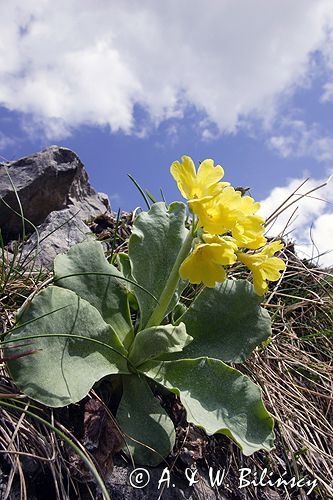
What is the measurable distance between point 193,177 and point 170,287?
28cm

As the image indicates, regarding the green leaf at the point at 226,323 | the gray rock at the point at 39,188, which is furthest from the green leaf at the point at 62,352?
the gray rock at the point at 39,188

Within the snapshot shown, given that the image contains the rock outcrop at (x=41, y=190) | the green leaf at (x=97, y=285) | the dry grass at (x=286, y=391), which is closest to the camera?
the dry grass at (x=286, y=391)

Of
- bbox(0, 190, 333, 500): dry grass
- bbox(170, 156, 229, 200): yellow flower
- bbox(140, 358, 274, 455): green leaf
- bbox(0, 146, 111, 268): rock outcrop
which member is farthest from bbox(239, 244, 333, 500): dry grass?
bbox(0, 146, 111, 268): rock outcrop

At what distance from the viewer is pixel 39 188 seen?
2422 mm

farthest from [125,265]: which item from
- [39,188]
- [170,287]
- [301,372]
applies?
[39,188]

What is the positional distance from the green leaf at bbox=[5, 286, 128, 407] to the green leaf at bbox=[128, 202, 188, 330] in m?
0.17

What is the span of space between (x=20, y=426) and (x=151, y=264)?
0.58 m

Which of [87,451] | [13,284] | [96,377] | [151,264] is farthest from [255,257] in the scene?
[13,284]

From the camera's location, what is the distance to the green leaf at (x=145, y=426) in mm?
1155

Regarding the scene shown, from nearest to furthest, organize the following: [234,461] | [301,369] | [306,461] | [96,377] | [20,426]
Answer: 1. [20,426]
2. [96,377]
3. [234,461]
4. [306,461]
5. [301,369]

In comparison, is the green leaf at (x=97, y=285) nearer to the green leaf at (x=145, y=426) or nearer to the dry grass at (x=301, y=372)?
the green leaf at (x=145, y=426)

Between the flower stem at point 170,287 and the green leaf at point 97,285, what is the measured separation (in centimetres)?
10

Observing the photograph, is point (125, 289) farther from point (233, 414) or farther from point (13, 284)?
point (233, 414)

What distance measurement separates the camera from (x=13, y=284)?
144 cm
